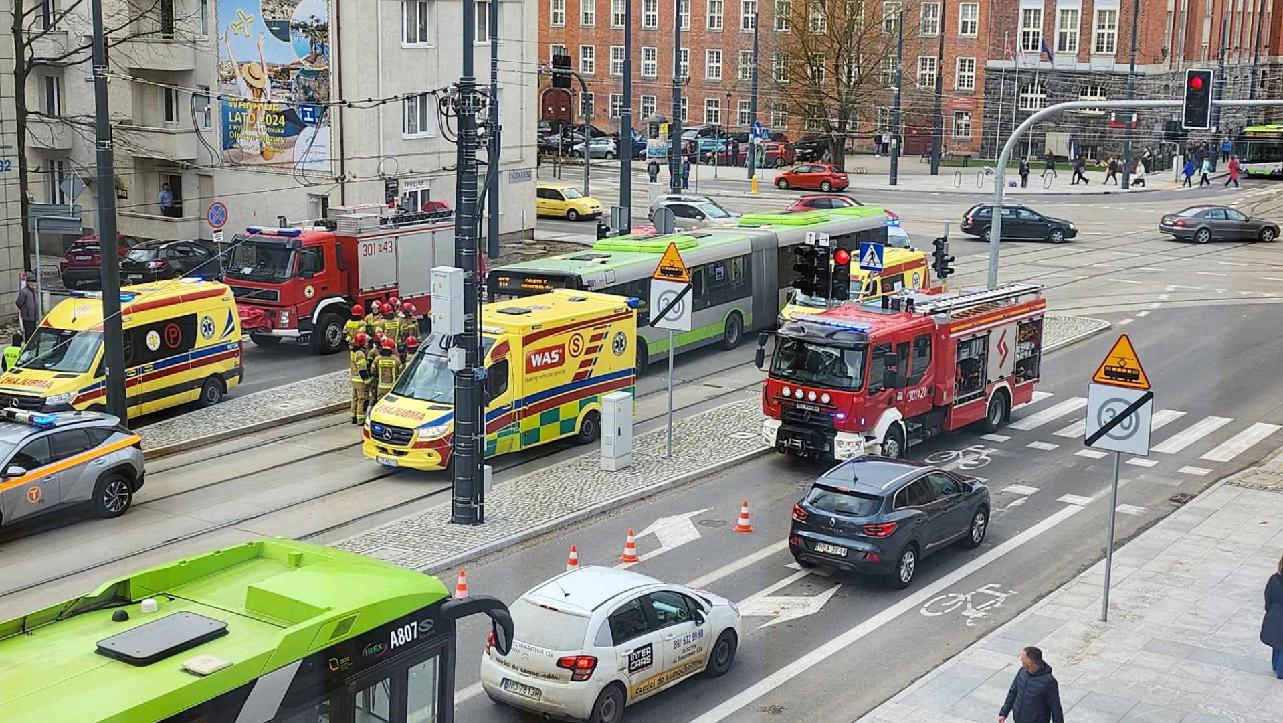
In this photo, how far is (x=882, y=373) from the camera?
23.9 metres

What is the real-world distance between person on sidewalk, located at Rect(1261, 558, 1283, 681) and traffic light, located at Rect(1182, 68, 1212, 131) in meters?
13.3

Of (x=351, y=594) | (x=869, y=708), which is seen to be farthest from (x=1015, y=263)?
(x=351, y=594)

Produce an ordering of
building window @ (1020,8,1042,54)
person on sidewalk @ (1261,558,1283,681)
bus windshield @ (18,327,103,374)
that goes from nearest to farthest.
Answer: person on sidewalk @ (1261,558,1283,681), bus windshield @ (18,327,103,374), building window @ (1020,8,1042,54)

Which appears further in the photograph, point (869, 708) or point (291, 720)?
point (869, 708)

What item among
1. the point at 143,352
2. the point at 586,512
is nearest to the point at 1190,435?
the point at 586,512

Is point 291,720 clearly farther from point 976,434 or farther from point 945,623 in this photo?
Result: point 976,434

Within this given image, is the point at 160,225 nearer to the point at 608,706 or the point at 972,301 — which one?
the point at 972,301

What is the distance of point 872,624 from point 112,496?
10.6 metres

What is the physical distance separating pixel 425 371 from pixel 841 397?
6411 mm

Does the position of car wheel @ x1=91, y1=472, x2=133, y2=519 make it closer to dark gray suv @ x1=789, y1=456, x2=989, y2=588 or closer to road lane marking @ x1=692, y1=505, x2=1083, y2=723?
dark gray suv @ x1=789, y1=456, x2=989, y2=588

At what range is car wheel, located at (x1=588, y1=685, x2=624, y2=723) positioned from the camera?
47.0 feet

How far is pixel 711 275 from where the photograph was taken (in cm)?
3325

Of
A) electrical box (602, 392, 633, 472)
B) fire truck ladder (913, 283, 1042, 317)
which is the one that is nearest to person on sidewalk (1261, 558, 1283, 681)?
fire truck ladder (913, 283, 1042, 317)

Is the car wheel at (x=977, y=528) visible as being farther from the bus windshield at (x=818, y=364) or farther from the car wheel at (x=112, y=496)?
the car wheel at (x=112, y=496)
